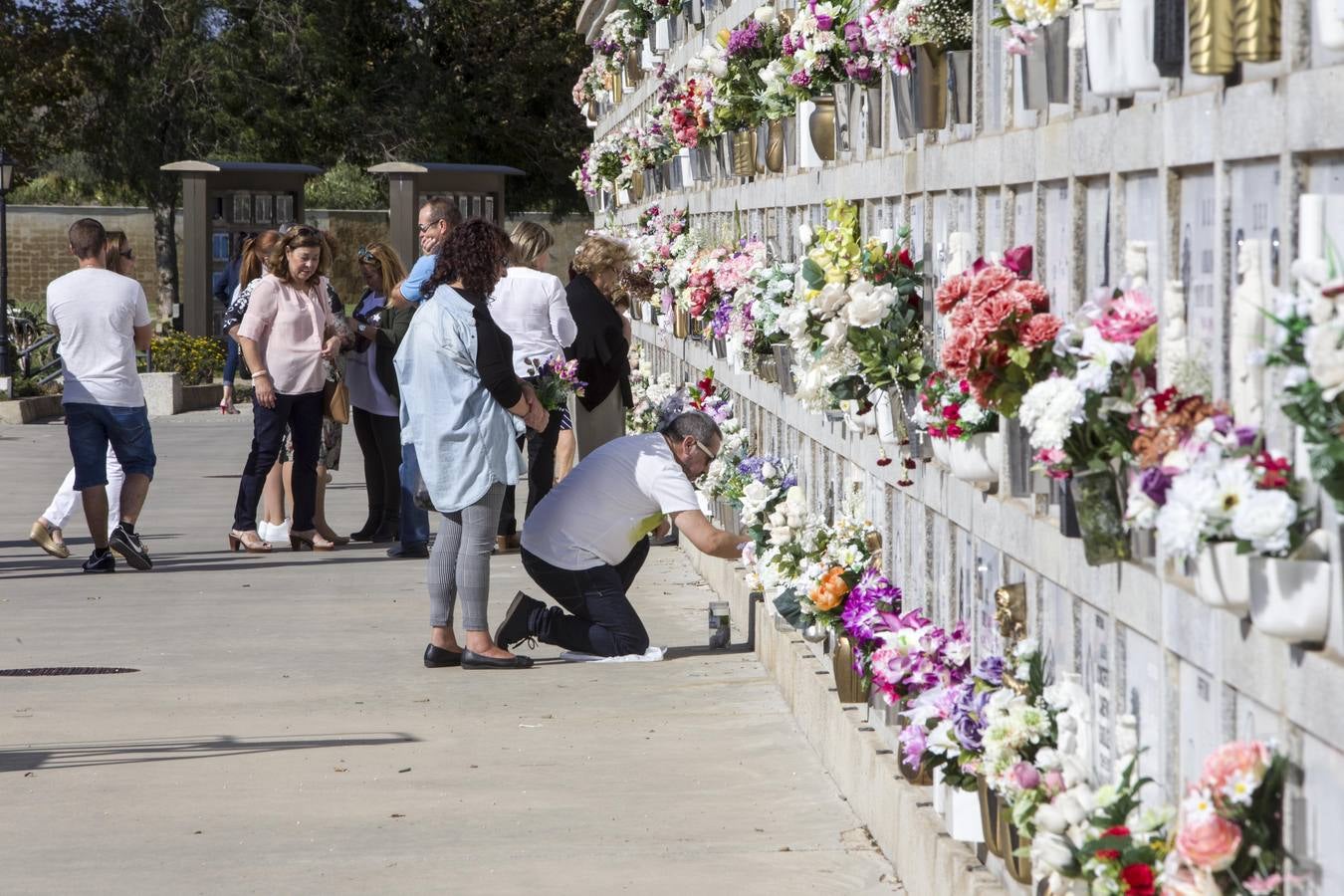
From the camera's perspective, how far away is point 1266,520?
2631 millimetres

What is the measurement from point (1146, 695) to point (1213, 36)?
3.93ft

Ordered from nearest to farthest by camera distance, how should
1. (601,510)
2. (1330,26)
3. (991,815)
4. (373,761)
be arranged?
(1330,26)
(991,815)
(373,761)
(601,510)

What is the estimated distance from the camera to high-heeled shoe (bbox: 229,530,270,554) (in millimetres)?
11469

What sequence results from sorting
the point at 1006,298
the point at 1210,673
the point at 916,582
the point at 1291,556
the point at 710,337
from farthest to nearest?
1. the point at 710,337
2. the point at 916,582
3. the point at 1006,298
4. the point at 1210,673
5. the point at 1291,556

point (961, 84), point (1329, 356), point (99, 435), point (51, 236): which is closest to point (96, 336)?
point (99, 435)

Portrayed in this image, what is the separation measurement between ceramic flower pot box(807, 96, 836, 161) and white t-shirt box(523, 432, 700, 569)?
153cm

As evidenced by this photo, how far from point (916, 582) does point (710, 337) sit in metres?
4.71

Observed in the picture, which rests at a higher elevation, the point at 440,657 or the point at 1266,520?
the point at 1266,520

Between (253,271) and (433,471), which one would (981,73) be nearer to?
(433,471)

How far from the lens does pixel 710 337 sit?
405 inches

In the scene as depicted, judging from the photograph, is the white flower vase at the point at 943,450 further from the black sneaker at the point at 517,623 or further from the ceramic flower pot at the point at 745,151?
the ceramic flower pot at the point at 745,151

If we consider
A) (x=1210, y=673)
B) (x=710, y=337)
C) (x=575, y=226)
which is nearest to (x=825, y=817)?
(x=1210, y=673)

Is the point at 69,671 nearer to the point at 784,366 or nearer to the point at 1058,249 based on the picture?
the point at 784,366

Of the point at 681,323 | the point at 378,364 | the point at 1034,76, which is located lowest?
the point at 378,364
